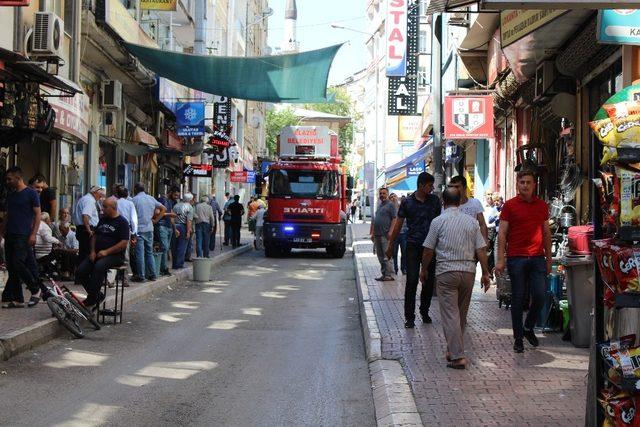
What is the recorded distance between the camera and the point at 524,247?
927 cm

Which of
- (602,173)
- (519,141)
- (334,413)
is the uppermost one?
(519,141)

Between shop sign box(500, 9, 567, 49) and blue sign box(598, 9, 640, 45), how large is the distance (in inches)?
110

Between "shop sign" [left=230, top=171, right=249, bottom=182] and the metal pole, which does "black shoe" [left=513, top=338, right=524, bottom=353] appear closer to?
the metal pole

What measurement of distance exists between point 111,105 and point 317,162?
7.84 m

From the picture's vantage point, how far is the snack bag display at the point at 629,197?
4734 mm

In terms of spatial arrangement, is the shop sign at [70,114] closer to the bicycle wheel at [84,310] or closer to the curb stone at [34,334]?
Result: the curb stone at [34,334]

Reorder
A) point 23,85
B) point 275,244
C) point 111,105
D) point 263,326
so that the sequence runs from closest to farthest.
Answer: point 263,326 → point 23,85 → point 111,105 → point 275,244

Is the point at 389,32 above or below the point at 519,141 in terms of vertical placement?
above

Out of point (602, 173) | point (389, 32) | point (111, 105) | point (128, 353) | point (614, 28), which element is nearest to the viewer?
point (602, 173)

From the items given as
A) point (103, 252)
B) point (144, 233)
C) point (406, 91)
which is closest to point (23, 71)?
point (103, 252)

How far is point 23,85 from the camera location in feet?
46.3

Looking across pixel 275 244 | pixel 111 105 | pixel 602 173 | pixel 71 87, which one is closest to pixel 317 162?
pixel 275 244

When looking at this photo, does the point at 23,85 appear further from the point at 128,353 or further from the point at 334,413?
the point at 334,413

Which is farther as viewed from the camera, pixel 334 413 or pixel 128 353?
pixel 128 353
